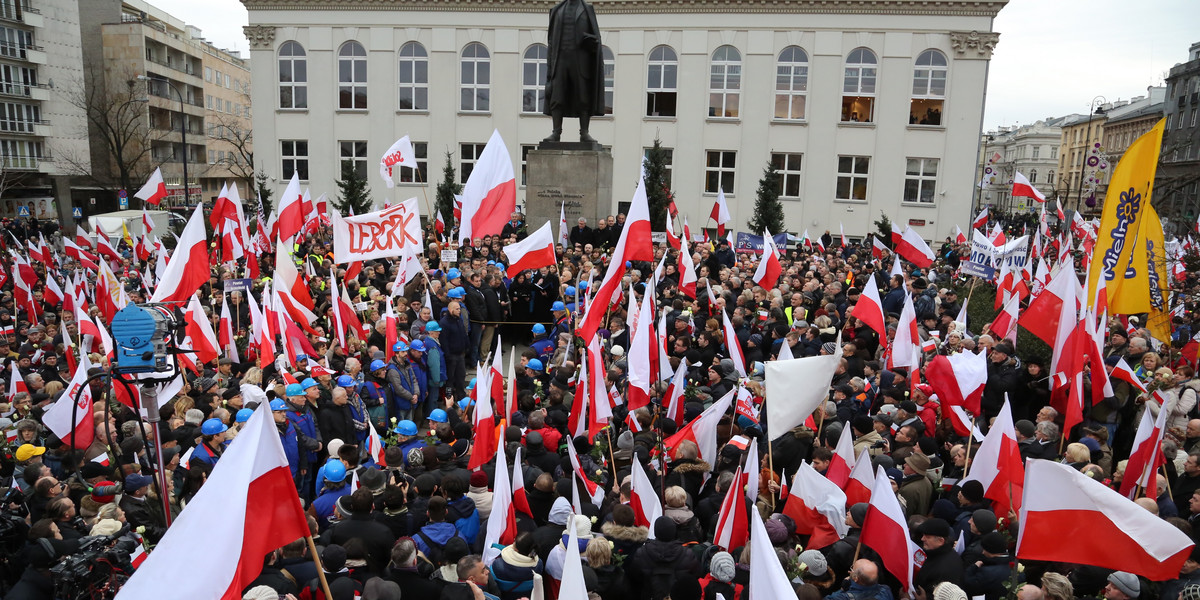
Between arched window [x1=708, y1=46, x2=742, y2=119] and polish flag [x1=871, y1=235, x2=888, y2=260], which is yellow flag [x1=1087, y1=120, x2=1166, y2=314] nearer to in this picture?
polish flag [x1=871, y1=235, x2=888, y2=260]

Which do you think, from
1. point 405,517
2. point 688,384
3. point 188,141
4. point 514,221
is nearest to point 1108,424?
point 688,384

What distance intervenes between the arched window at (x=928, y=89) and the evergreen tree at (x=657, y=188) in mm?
10941

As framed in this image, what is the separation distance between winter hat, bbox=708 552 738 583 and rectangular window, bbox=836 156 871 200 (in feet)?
106

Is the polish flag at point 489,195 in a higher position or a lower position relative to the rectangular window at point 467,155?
lower

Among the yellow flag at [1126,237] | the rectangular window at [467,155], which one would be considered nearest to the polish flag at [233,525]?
the yellow flag at [1126,237]

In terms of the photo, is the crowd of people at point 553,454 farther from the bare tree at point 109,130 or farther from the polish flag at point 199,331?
the bare tree at point 109,130

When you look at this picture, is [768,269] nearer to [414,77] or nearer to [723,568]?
[723,568]

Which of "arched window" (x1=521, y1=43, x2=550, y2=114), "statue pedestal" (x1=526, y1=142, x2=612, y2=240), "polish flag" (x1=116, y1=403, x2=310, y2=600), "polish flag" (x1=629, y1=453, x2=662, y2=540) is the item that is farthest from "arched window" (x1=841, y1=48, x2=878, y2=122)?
"polish flag" (x1=116, y1=403, x2=310, y2=600)

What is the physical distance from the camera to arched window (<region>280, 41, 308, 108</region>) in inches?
1437

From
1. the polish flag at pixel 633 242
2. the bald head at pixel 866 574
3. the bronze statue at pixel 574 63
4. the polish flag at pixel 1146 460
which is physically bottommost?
the bald head at pixel 866 574

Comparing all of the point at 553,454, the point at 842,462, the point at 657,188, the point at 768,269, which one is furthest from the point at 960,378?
the point at 657,188

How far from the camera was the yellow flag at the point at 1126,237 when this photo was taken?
343 inches

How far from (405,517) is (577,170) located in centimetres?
1284

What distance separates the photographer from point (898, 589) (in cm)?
552
